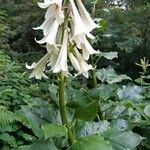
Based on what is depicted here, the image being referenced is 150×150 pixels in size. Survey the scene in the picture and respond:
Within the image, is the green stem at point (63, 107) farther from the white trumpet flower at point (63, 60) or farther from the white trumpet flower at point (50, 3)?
the white trumpet flower at point (50, 3)

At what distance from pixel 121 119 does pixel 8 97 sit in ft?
5.42

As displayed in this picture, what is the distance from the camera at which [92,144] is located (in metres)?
2.71

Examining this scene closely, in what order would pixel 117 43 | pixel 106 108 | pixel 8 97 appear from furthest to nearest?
1. pixel 117 43
2. pixel 8 97
3. pixel 106 108

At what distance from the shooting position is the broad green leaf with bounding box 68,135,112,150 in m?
2.68

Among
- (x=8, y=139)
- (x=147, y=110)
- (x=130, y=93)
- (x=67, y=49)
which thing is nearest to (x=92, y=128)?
(x=147, y=110)

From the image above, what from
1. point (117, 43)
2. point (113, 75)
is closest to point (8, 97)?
point (113, 75)

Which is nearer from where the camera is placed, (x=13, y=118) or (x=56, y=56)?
(x=56, y=56)

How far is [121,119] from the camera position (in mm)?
3518

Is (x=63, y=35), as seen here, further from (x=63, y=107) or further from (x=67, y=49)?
(x=63, y=107)

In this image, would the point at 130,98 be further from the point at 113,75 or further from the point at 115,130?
the point at 115,130

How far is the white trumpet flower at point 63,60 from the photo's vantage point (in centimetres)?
A: 261

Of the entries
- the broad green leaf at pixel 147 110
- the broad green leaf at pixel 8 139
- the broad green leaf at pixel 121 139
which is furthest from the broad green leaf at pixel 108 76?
the broad green leaf at pixel 8 139

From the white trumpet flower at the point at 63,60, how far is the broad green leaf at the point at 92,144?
44 cm

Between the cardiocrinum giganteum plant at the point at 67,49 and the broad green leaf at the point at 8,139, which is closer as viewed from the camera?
the cardiocrinum giganteum plant at the point at 67,49
